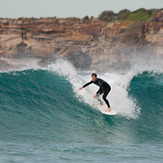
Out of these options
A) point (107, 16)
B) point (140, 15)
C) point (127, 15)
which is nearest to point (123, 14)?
point (127, 15)

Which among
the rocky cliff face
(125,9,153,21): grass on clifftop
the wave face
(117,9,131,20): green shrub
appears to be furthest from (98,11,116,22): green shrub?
the wave face

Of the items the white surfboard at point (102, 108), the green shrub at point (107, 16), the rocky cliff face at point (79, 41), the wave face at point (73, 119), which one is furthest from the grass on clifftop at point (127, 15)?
the white surfboard at point (102, 108)

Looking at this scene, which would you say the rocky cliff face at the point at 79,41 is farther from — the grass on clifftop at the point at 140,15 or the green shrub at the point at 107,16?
the green shrub at the point at 107,16

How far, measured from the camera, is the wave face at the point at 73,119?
680cm

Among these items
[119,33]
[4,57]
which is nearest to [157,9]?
[119,33]

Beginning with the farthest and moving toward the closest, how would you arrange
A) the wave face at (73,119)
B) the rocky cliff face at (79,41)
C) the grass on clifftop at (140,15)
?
the grass on clifftop at (140,15) < the rocky cliff face at (79,41) < the wave face at (73,119)

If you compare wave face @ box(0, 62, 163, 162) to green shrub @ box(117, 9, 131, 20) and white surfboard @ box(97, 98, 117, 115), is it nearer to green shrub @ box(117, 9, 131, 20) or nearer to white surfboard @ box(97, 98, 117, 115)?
white surfboard @ box(97, 98, 117, 115)

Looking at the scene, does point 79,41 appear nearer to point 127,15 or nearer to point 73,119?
point 127,15

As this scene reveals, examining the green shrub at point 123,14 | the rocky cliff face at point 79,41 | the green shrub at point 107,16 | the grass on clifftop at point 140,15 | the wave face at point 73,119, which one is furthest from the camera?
the green shrub at point 107,16

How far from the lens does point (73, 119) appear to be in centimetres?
1039

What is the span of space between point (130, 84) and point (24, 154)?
904 cm

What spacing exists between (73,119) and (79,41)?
41.8 m

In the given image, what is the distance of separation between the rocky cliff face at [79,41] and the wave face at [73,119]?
113 ft

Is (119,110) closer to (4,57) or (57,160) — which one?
(57,160)
